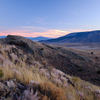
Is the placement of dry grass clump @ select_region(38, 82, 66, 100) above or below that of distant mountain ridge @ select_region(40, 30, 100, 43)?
below

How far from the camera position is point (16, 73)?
3.94 metres

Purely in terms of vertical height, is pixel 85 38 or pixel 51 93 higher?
pixel 85 38

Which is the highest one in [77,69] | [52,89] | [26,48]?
[26,48]

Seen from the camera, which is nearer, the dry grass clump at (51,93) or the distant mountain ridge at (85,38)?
the dry grass clump at (51,93)

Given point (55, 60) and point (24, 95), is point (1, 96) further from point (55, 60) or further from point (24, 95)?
point (55, 60)

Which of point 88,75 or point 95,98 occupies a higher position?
point 95,98

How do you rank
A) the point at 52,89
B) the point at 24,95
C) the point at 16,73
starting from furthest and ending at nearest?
the point at 16,73, the point at 52,89, the point at 24,95

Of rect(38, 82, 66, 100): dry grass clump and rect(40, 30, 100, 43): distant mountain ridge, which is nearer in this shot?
rect(38, 82, 66, 100): dry grass clump

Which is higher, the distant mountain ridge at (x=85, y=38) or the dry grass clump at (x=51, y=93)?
the distant mountain ridge at (x=85, y=38)

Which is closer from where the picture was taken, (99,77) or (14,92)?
(14,92)

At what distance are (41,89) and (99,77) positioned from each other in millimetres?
11212

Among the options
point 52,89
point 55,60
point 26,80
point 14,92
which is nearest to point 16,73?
point 26,80

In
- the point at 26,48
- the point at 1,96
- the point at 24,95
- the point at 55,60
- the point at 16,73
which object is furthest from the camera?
the point at 55,60

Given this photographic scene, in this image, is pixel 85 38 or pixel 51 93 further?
pixel 85 38
